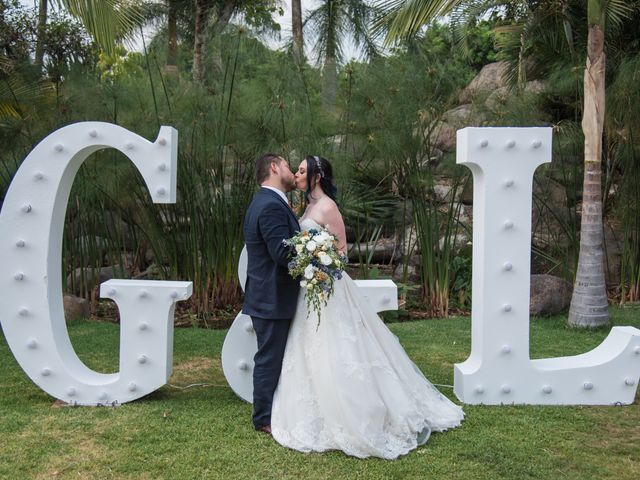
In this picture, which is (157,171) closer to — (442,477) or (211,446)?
(211,446)

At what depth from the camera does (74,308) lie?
6840 millimetres

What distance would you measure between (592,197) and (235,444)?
14.8 ft

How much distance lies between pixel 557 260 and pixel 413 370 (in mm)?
4633

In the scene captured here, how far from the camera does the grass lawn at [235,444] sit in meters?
3.18

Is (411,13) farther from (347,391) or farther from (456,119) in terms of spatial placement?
(347,391)

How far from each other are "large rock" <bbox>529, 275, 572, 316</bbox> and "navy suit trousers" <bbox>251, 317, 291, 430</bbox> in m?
4.14

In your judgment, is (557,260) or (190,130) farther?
(557,260)

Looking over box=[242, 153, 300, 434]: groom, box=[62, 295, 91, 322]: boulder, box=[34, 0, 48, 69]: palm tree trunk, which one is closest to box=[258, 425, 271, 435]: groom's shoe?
box=[242, 153, 300, 434]: groom

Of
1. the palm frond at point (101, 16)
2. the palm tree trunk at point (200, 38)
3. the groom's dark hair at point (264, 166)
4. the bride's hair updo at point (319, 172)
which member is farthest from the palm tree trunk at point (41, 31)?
the bride's hair updo at point (319, 172)

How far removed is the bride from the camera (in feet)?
11.2

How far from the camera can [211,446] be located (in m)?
3.46

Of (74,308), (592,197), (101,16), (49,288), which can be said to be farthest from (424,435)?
(101,16)

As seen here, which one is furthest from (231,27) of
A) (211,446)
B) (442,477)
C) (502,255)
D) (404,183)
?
(442,477)

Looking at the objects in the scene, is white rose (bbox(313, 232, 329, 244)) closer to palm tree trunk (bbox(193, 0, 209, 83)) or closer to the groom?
the groom
